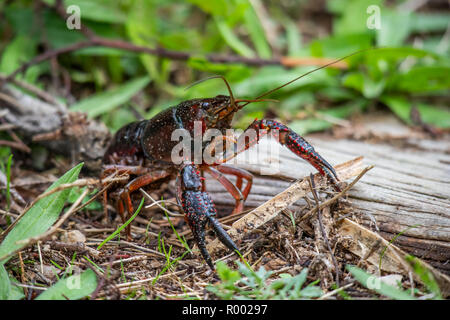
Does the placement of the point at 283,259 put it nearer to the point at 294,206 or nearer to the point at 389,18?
the point at 294,206

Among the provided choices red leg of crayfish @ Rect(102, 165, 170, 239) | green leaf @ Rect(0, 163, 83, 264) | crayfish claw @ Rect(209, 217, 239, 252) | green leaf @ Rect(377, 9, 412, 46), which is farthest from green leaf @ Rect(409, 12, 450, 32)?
green leaf @ Rect(0, 163, 83, 264)

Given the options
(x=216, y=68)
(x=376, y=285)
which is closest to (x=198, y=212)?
(x=376, y=285)

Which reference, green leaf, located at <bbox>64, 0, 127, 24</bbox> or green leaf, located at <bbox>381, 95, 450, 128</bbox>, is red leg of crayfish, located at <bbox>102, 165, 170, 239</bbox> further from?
green leaf, located at <bbox>381, 95, 450, 128</bbox>

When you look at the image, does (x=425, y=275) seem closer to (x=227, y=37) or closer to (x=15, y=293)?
(x=15, y=293)

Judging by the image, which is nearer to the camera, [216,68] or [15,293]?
[15,293]
